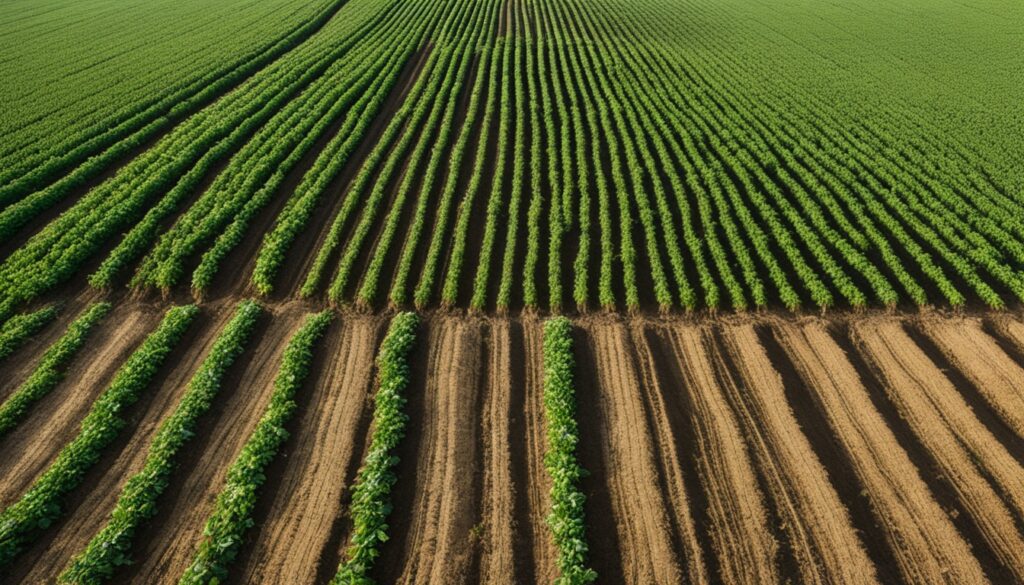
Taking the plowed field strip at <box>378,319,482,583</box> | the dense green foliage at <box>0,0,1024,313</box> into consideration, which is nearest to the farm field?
the plowed field strip at <box>378,319,482,583</box>

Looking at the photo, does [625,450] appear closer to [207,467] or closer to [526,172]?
[207,467]

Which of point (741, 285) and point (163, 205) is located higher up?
point (163, 205)

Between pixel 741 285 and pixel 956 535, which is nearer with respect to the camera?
Answer: pixel 956 535

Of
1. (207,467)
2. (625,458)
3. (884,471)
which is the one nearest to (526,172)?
(625,458)

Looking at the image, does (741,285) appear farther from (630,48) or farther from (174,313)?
(630,48)

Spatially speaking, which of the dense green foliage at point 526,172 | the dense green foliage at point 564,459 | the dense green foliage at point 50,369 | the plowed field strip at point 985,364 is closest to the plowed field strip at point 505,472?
the dense green foliage at point 564,459

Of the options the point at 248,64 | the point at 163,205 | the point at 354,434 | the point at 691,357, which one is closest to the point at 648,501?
the point at 691,357
